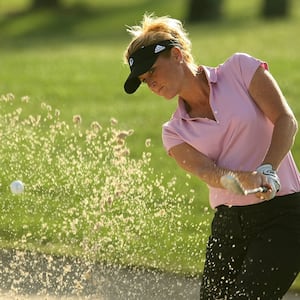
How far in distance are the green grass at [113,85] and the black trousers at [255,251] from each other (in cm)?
178

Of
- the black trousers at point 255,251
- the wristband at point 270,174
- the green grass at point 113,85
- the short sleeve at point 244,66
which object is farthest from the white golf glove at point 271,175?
the green grass at point 113,85

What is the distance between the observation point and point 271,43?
727 inches

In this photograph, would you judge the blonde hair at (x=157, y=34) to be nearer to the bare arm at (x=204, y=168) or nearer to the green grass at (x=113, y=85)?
the bare arm at (x=204, y=168)

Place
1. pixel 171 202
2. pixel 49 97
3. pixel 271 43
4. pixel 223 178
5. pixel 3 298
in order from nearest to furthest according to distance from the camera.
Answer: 1. pixel 223 178
2. pixel 3 298
3. pixel 171 202
4. pixel 49 97
5. pixel 271 43

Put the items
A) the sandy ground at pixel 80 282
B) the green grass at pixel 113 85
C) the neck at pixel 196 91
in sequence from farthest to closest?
the green grass at pixel 113 85 → the sandy ground at pixel 80 282 → the neck at pixel 196 91

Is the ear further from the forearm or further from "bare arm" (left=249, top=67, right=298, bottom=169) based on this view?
the forearm

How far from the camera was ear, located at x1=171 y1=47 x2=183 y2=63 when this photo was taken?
4.70m

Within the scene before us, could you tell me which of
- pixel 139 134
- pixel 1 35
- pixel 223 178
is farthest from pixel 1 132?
pixel 1 35

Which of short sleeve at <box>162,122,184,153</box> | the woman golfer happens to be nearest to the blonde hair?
the woman golfer

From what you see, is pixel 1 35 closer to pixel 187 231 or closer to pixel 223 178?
pixel 187 231

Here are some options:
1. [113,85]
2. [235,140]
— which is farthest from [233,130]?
[113,85]

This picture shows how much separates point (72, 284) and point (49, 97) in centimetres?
728

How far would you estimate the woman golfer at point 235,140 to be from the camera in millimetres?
4570

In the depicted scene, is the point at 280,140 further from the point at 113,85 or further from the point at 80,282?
the point at 113,85
